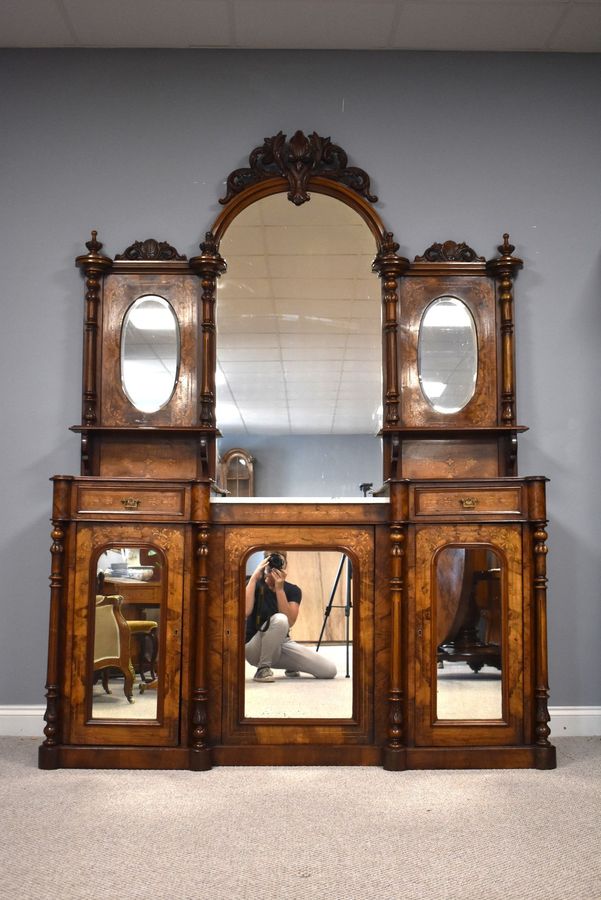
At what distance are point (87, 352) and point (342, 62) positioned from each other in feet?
5.58

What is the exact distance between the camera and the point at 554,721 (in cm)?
342

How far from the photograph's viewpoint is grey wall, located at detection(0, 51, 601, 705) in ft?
11.6

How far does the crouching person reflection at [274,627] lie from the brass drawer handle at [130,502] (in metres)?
0.50

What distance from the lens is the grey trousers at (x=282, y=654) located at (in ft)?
9.90

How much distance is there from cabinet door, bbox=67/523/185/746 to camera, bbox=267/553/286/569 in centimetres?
33

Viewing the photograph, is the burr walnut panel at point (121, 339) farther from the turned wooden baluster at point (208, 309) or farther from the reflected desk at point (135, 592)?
the reflected desk at point (135, 592)

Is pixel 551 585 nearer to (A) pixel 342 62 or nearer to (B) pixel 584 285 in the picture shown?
(B) pixel 584 285

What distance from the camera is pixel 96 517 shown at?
302 centimetres

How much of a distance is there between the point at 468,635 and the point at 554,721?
0.75 meters

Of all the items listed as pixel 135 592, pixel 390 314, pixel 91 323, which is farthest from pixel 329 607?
pixel 91 323

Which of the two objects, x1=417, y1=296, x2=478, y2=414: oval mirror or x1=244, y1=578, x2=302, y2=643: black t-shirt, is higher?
x1=417, y1=296, x2=478, y2=414: oval mirror

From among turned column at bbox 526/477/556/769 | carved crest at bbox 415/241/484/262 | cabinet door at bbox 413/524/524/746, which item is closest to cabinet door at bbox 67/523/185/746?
cabinet door at bbox 413/524/524/746

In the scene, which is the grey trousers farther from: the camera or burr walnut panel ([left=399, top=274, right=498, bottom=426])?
burr walnut panel ([left=399, top=274, right=498, bottom=426])

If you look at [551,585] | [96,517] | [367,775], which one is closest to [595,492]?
[551,585]
